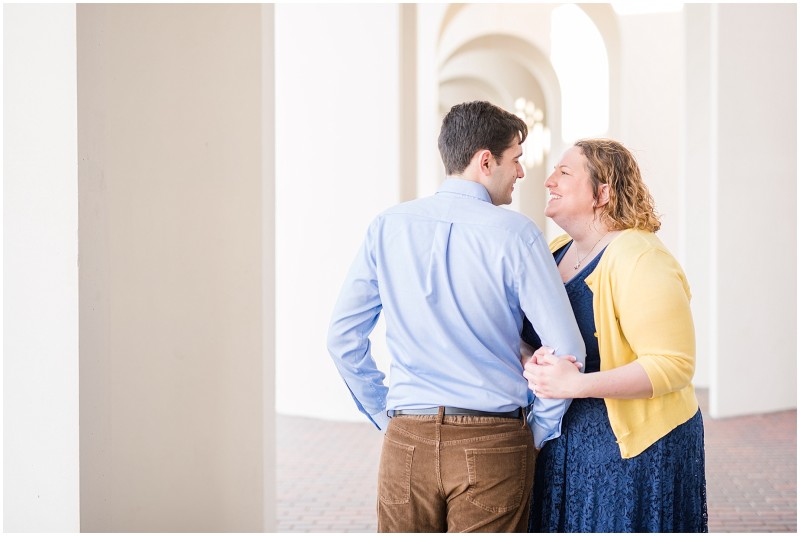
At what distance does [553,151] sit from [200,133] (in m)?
13.7

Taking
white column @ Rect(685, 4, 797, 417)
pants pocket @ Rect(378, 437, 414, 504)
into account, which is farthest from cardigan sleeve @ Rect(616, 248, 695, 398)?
white column @ Rect(685, 4, 797, 417)

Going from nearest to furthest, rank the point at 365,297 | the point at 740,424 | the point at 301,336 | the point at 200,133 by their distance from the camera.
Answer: the point at 365,297 → the point at 200,133 → the point at 740,424 → the point at 301,336

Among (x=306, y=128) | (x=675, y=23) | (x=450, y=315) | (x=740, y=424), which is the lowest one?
(x=740, y=424)

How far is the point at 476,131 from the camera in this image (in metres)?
2.29

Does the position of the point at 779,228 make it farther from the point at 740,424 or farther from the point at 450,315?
the point at 450,315

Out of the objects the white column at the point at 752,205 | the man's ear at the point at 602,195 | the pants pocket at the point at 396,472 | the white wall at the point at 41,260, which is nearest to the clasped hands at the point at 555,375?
the pants pocket at the point at 396,472

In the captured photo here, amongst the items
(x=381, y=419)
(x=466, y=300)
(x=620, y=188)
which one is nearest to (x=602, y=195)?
(x=620, y=188)

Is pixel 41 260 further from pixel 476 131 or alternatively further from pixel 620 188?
pixel 620 188

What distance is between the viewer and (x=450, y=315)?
87.5 inches

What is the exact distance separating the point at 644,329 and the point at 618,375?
133mm

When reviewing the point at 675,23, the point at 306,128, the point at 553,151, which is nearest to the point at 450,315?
the point at 306,128

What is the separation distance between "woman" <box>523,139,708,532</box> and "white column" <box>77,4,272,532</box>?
1.33m

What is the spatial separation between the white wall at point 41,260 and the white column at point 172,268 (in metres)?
0.04

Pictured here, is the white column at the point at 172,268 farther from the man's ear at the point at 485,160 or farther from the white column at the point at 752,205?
the white column at the point at 752,205
